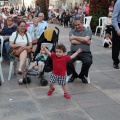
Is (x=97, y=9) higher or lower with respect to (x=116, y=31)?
higher

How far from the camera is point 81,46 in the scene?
5746 mm

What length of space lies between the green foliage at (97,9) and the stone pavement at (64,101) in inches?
306

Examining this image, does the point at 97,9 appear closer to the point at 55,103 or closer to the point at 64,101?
the point at 64,101

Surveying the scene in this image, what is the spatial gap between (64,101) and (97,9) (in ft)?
32.3

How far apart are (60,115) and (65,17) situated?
15.7 meters

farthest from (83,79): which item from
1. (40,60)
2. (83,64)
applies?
(40,60)

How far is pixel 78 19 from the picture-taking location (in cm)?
559

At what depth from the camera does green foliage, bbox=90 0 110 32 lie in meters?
13.6

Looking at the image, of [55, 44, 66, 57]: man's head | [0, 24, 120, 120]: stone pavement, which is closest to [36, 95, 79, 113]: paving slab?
[0, 24, 120, 120]: stone pavement

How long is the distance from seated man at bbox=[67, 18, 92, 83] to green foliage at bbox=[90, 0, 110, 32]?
8133 mm

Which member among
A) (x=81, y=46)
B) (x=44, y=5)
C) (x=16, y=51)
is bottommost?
(x=16, y=51)

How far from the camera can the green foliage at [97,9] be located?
44.5 feet

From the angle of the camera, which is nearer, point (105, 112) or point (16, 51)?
point (105, 112)

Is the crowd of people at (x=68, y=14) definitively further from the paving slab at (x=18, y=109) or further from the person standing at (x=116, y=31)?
the paving slab at (x=18, y=109)
